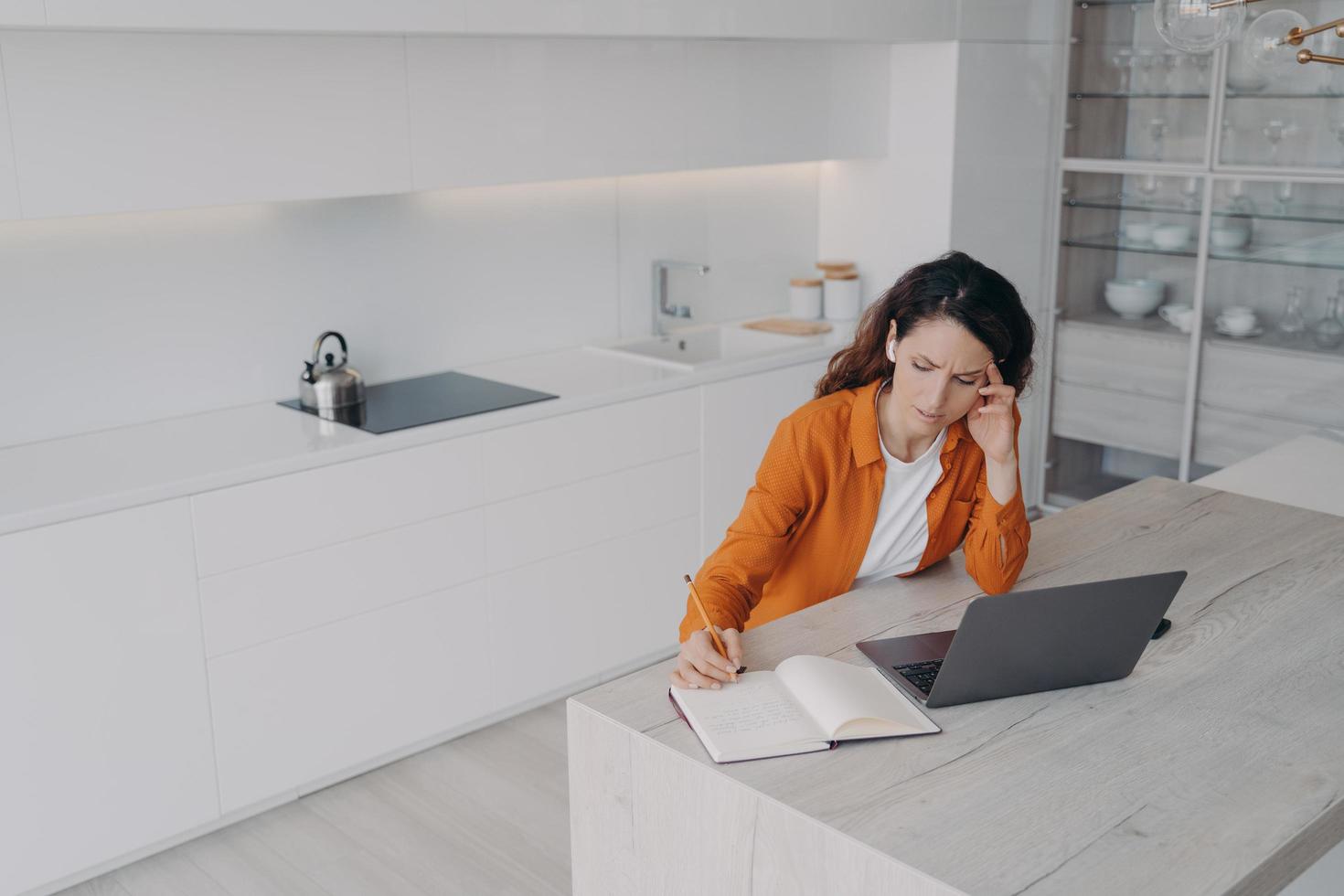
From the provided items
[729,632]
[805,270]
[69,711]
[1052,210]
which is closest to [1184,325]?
[1052,210]

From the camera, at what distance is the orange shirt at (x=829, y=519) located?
6.89 feet

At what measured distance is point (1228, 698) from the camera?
1.78 m

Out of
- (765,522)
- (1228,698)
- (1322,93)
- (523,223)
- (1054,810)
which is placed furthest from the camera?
(1322,93)

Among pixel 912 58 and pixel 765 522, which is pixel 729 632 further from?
pixel 912 58

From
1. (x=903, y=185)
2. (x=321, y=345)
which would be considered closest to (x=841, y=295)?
(x=903, y=185)

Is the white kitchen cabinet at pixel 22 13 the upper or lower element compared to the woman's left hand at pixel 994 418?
upper

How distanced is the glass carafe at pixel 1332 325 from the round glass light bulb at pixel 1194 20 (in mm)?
2506

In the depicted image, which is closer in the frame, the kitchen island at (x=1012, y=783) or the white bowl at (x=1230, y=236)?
the kitchen island at (x=1012, y=783)

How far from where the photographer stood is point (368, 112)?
3.09m

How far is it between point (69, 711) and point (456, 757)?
965 millimetres

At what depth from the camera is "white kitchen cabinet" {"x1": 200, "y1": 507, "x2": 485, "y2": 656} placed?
2.80 meters

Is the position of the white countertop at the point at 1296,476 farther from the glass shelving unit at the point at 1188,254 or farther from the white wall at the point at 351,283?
the white wall at the point at 351,283

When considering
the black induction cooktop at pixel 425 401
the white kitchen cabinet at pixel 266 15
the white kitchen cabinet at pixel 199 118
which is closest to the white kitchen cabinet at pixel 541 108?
the white kitchen cabinet at pixel 199 118

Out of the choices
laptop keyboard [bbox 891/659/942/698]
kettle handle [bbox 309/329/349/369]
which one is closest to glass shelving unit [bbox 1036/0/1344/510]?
kettle handle [bbox 309/329/349/369]
